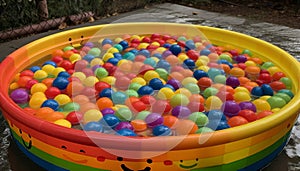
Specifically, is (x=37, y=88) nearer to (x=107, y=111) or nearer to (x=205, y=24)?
(x=107, y=111)

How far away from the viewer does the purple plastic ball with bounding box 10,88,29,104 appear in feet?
8.20

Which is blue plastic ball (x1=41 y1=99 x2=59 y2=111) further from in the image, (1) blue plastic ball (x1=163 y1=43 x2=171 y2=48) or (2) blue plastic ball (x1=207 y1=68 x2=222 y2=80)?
(1) blue plastic ball (x1=163 y1=43 x2=171 y2=48)

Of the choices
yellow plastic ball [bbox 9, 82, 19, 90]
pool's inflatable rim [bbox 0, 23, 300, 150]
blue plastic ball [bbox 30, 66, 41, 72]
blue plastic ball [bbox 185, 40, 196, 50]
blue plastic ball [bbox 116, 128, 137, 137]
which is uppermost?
pool's inflatable rim [bbox 0, 23, 300, 150]

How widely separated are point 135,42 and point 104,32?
15.9 inches

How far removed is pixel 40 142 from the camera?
195 cm

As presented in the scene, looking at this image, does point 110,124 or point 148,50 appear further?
point 148,50

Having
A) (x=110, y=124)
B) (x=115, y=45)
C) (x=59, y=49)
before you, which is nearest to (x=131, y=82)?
(x=110, y=124)

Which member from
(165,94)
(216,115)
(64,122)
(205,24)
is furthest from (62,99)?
(205,24)

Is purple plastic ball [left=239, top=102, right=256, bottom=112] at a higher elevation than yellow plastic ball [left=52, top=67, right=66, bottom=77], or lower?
higher

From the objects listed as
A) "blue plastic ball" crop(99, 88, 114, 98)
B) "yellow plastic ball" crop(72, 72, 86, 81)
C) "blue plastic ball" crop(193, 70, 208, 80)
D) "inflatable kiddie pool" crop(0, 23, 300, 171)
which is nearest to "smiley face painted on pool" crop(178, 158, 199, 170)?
"inflatable kiddie pool" crop(0, 23, 300, 171)

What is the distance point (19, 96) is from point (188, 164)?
4.22 feet

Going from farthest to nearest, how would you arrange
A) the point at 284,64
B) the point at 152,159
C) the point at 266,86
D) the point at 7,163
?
the point at 284,64
the point at 266,86
the point at 7,163
the point at 152,159

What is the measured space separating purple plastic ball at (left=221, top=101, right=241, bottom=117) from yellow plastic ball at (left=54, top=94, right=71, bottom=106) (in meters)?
0.99

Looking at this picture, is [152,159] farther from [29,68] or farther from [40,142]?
[29,68]
